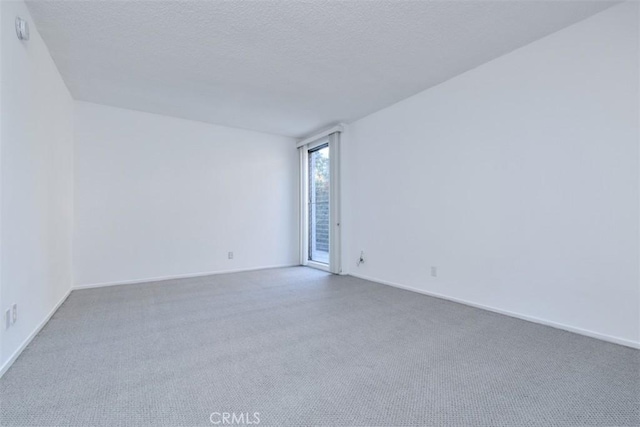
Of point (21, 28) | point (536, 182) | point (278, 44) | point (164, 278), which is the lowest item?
point (164, 278)

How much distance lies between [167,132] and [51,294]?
270cm

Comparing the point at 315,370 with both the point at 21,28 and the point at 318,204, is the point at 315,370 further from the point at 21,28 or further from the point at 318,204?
the point at 318,204

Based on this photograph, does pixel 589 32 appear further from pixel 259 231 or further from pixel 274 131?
pixel 259 231

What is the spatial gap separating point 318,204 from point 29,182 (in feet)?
13.7

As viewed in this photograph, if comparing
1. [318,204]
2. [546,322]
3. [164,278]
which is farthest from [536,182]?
[164,278]

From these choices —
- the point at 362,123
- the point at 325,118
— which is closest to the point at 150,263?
the point at 325,118

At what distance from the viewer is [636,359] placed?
202cm

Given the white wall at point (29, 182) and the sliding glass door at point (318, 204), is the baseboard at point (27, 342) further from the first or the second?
the sliding glass door at point (318, 204)

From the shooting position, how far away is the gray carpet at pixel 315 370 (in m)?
1.46

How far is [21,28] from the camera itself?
82.7 inches

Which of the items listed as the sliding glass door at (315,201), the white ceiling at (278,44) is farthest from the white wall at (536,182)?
the sliding glass door at (315,201)

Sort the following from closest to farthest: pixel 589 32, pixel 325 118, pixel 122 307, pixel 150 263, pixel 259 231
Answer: pixel 589 32 → pixel 122 307 → pixel 150 263 → pixel 325 118 → pixel 259 231

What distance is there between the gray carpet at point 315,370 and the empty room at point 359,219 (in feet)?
0.06

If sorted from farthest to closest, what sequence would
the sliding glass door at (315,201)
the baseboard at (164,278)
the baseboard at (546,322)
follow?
1. the sliding glass door at (315,201)
2. the baseboard at (164,278)
3. the baseboard at (546,322)
